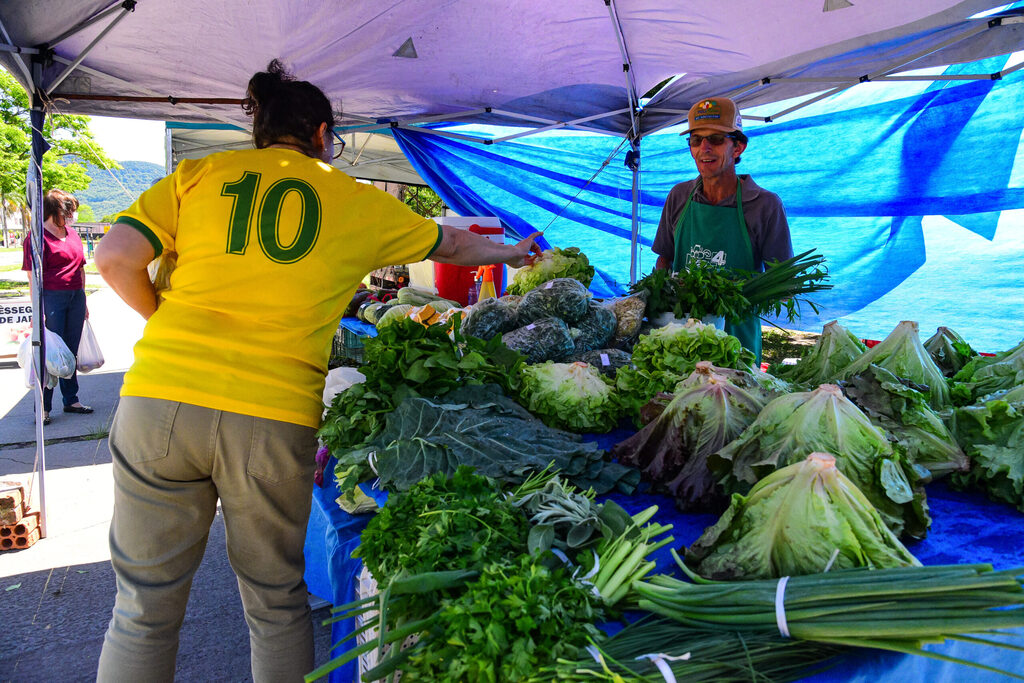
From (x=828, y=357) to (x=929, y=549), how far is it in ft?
3.99

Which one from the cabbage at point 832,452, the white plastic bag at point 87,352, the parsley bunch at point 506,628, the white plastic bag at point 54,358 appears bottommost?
the white plastic bag at point 87,352

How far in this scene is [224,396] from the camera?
1.93m

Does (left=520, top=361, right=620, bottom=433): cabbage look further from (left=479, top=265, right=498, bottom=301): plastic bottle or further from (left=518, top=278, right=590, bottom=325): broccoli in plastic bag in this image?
(left=479, top=265, right=498, bottom=301): plastic bottle

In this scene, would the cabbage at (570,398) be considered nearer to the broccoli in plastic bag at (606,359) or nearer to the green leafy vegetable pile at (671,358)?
the green leafy vegetable pile at (671,358)

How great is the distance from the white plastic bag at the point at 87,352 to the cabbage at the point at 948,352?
7774mm

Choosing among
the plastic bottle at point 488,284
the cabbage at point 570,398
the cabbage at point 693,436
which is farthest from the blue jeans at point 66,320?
the cabbage at point 693,436

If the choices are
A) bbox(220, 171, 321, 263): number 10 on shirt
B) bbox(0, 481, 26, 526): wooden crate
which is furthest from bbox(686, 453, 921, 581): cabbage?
bbox(0, 481, 26, 526): wooden crate

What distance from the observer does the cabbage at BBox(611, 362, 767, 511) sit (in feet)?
5.80

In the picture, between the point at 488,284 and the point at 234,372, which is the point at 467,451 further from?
the point at 488,284

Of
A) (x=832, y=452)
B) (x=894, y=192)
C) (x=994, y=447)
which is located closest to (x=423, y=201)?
(x=894, y=192)

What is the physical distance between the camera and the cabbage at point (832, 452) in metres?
1.53

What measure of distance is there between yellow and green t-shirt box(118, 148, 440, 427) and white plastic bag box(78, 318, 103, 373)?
617 cm

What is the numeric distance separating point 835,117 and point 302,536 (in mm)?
5363

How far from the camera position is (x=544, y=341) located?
289 cm
